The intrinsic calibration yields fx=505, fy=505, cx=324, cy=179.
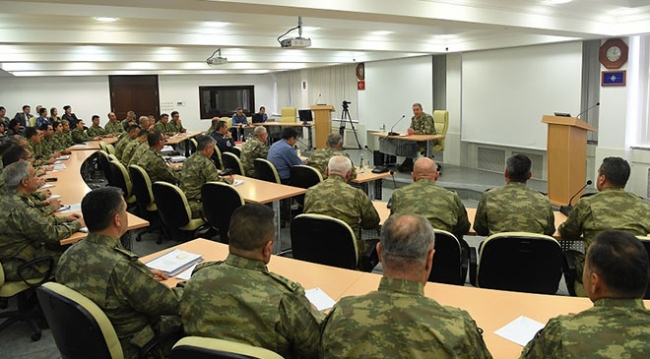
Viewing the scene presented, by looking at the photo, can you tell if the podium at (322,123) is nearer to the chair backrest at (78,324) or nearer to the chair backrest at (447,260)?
the chair backrest at (447,260)

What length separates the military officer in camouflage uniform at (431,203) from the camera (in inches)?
138

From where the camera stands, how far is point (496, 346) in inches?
78.8

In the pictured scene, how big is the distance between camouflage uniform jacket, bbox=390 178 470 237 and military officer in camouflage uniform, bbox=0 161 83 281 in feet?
8.02

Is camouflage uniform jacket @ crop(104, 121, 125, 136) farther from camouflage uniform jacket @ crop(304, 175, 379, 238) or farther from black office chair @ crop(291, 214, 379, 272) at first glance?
black office chair @ crop(291, 214, 379, 272)

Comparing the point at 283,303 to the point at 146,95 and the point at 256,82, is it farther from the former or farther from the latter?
the point at 256,82

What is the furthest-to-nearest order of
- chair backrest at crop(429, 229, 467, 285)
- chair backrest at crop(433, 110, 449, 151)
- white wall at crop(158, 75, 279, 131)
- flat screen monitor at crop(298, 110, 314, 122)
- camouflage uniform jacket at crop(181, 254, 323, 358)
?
white wall at crop(158, 75, 279, 131), flat screen monitor at crop(298, 110, 314, 122), chair backrest at crop(433, 110, 449, 151), chair backrest at crop(429, 229, 467, 285), camouflage uniform jacket at crop(181, 254, 323, 358)

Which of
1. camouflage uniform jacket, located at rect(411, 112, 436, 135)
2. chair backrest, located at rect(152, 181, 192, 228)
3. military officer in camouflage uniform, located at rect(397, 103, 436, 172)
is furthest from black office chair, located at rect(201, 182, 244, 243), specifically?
camouflage uniform jacket, located at rect(411, 112, 436, 135)

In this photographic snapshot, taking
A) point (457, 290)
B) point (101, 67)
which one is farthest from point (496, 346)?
point (101, 67)

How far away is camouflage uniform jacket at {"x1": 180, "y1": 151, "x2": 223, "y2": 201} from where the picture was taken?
17.8 ft

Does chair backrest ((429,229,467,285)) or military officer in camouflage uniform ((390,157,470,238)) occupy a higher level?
military officer in camouflage uniform ((390,157,470,238))

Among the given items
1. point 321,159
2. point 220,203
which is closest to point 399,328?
point 220,203

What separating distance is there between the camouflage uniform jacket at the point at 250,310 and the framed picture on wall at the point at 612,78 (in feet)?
24.7

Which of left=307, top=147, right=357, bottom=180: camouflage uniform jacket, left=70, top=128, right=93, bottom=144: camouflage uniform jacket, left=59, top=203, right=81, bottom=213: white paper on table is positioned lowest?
left=59, top=203, right=81, bottom=213: white paper on table

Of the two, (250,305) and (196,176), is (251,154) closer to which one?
(196,176)
